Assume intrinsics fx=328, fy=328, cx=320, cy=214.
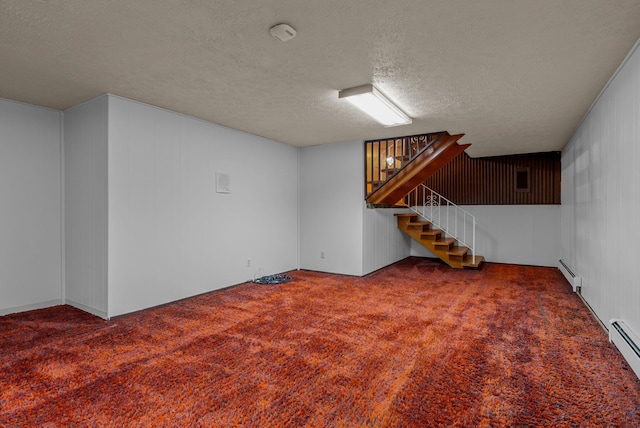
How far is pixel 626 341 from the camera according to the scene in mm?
2510

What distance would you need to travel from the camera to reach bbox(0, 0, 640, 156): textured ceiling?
81.6 inches

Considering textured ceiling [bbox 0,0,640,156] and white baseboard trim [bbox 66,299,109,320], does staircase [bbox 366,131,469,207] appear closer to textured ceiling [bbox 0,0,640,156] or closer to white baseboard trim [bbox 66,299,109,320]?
textured ceiling [bbox 0,0,640,156]

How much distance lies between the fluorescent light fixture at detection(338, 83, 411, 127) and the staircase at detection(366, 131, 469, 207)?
103 centimetres

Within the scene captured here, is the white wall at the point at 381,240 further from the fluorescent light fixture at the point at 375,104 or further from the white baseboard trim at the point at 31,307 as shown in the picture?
the white baseboard trim at the point at 31,307

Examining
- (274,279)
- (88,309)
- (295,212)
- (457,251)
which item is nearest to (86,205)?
(88,309)

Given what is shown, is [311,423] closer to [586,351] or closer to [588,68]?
[586,351]

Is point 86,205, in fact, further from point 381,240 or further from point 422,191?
point 422,191

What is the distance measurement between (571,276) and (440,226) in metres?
3.14

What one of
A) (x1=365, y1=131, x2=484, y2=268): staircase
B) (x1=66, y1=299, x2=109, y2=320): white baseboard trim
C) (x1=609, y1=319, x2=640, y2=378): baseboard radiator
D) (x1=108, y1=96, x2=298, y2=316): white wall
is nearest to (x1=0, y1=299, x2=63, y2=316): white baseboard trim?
(x1=66, y1=299, x2=109, y2=320): white baseboard trim

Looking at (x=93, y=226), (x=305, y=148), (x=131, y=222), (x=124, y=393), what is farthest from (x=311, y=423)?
(x=305, y=148)

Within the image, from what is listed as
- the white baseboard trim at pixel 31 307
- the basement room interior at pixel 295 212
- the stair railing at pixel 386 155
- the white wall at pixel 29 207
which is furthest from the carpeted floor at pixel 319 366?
the stair railing at pixel 386 155

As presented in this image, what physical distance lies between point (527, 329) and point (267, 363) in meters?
2.59

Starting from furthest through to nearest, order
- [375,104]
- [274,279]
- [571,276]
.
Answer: [274,279], [571,276], [375,104]

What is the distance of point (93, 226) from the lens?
3807 mm
